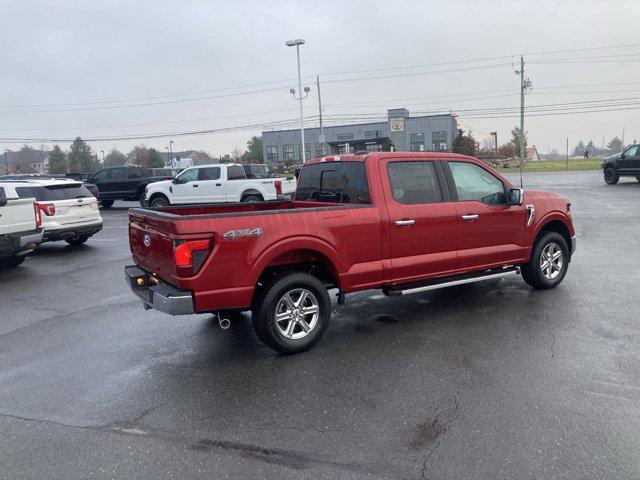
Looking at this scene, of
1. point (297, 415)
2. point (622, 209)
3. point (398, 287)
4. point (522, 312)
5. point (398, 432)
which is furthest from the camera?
point (622, 209)

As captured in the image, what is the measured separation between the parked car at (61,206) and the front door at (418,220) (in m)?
8.64

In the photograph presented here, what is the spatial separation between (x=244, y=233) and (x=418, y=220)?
2049 millimetres

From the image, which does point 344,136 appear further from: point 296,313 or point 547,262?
point 296,313

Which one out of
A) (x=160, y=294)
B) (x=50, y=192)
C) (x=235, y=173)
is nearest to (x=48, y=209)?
(x=50, y=192)

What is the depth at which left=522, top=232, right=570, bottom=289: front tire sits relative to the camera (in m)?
6.92

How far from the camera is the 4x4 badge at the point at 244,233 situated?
15.0ft

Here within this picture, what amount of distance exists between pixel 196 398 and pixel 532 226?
4.78 m

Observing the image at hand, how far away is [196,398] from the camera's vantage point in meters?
4.21

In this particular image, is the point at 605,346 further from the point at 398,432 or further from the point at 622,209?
the point at 622,209

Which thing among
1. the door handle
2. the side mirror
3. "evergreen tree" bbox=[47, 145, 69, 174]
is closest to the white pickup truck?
the side mirror

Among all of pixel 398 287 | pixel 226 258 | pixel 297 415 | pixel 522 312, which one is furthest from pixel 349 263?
pixel 522 312

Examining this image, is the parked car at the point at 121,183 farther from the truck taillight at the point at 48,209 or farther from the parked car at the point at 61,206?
the truck taillight at the point at 48,209

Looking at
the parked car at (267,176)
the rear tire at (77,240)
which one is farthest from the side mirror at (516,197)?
the parked car at (267,176)

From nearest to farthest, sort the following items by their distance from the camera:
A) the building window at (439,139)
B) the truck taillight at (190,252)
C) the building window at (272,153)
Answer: the truck taillight at (190,252), the building window at (439,139), the building window at (272,153)
